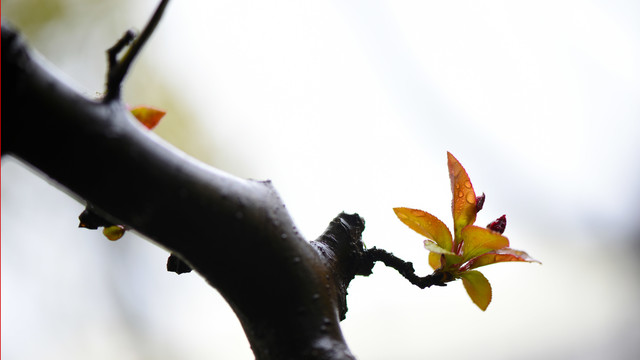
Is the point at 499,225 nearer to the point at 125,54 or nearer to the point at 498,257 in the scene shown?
the point at 498,257

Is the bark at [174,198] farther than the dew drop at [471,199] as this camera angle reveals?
No

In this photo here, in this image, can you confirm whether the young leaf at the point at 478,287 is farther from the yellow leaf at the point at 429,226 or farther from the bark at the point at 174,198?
the bark at the point at 174,198

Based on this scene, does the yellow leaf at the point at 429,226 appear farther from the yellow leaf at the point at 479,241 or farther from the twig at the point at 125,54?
the twig at the point at 125,54

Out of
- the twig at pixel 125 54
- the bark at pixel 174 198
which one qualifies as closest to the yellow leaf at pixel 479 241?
the bark at pixel 174 198

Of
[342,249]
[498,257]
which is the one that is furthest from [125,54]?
[498,257]

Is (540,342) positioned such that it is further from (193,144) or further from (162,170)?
(162,170)

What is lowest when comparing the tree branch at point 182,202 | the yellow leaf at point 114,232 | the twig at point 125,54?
the yellow leaf at point 114,232

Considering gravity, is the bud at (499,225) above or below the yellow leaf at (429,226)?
above
